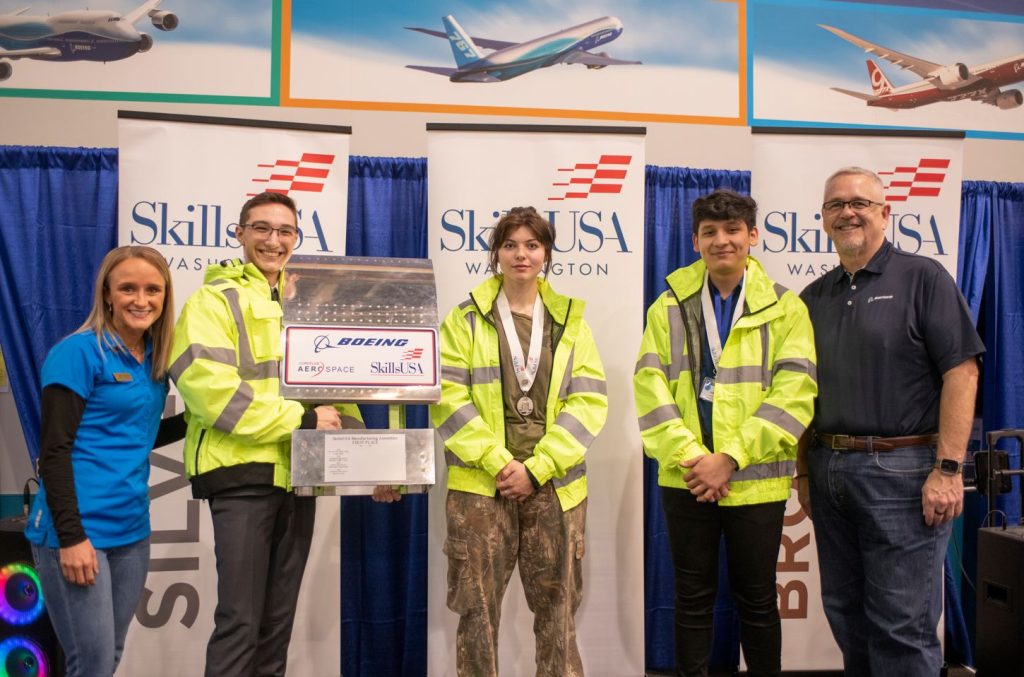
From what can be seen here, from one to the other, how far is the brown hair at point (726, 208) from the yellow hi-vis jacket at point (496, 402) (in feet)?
1.72

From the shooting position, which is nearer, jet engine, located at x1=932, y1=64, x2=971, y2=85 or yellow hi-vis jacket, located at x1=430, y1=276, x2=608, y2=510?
yellow hi-vis jacket, located at x1=430, y1=276, x2=608, y2=510

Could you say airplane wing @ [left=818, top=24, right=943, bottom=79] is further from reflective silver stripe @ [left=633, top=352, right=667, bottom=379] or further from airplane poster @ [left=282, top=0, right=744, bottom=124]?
reflective silver stripe @ [left=633, top=352, right=667, bottom=379]

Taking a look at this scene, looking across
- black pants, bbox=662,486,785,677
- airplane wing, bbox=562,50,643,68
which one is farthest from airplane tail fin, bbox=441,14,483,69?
black pants, bbox=662,486,785,677

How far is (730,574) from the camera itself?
264cm

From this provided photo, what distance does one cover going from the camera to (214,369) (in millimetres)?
2217

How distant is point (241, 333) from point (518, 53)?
265cm

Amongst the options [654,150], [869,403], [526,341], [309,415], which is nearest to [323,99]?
[654,150]

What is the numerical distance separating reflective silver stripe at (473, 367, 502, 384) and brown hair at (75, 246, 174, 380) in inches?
37.4

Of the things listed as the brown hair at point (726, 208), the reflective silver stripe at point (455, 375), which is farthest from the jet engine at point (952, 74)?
the reflective silver stripe at point (455, 375)

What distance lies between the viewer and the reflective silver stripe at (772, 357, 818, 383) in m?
2.57

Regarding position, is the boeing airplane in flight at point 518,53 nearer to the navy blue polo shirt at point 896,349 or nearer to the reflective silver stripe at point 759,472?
the navy blue polo shirt at point 896,349

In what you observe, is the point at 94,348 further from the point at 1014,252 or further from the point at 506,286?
the point at 1014,252

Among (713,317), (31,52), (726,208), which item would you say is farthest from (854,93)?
(31,52)

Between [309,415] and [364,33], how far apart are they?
8.77 ft
